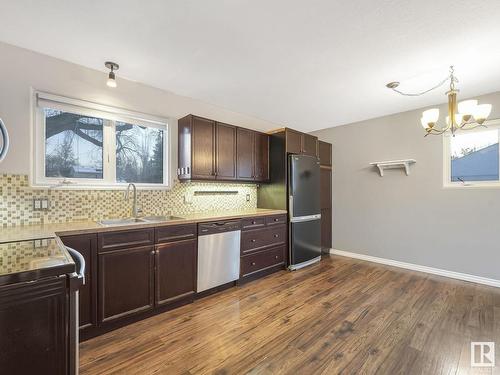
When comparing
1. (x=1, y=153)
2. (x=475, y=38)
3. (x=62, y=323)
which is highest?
(x=475, y=38)

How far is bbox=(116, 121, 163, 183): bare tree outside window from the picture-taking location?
2.66 m

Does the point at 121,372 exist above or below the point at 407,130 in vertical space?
below

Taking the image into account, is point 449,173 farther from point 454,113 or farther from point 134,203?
point 134,203

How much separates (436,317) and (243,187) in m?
2.78

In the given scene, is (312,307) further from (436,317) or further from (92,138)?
(92,138)

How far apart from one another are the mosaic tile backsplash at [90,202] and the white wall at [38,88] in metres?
0.21

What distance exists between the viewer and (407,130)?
142 inches

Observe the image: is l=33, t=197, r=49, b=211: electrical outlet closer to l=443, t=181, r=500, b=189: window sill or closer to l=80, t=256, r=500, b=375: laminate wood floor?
l=80, t=256, r=500, b=375: laminate wood floor

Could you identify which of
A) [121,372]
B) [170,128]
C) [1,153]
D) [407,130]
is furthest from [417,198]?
[1,153]

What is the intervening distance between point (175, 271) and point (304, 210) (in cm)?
214

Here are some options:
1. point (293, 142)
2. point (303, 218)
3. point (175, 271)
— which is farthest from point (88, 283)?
point (293, 142)

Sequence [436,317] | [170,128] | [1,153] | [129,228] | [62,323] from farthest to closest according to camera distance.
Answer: [170,128]
[436,317]
[129,228]
[1,153]
[62,323]

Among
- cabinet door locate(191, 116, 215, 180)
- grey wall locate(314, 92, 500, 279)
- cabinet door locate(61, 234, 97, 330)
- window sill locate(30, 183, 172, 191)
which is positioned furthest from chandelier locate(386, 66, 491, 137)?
cabinet door locate(61, 234, 97, 330)

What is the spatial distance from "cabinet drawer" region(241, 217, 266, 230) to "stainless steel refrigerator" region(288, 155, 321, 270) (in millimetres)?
548
